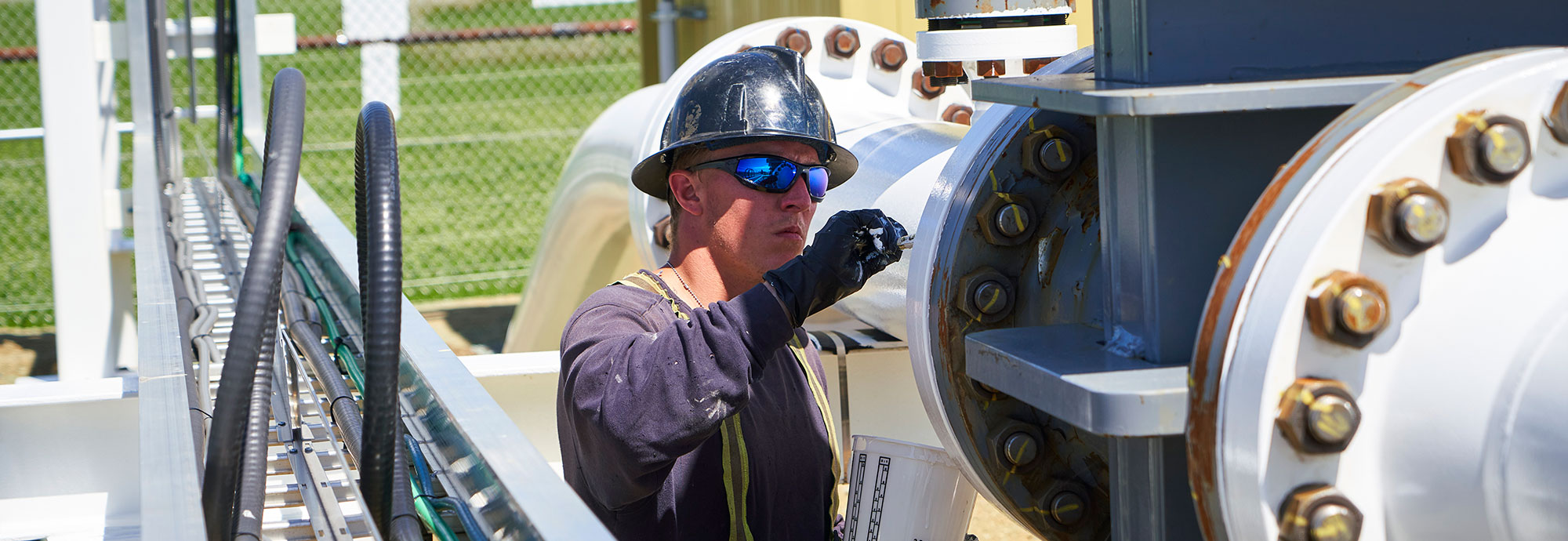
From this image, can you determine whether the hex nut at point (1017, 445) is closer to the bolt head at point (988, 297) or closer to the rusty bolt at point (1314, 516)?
the bolt head at point (988, 297)

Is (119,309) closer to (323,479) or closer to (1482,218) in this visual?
(323,479)

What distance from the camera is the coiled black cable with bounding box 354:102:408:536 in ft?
3.72

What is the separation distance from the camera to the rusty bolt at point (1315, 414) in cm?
97

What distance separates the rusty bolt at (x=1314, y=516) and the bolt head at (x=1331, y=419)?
0.14 ft

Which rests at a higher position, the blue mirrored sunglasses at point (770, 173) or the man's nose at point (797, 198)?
the blue mirrored sunglasses at point (770, 173)

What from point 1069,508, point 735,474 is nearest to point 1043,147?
point 1069,508

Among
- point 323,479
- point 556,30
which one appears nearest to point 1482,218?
point 323,479

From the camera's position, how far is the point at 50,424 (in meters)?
2.51

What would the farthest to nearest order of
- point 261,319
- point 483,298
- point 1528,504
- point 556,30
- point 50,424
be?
point 556,30, point 483,298, point 50,424, point 261,319, point 1528,504

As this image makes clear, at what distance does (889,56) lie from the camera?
322 centimetres

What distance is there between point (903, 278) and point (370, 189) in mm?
1295

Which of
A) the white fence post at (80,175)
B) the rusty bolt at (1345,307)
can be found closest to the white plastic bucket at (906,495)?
the rusty bolt at (1345,307)

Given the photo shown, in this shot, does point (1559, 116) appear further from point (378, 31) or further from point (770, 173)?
point (378, 31)

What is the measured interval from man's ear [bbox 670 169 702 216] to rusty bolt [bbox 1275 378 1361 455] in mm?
1101
